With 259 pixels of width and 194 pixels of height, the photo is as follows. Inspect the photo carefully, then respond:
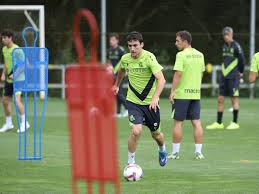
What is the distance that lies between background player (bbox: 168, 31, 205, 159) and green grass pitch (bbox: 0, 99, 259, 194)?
0.35 meters

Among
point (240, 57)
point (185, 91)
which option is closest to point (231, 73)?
point (240, 57)

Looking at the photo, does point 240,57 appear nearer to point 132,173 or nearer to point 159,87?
point 159,87

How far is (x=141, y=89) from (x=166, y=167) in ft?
4.59

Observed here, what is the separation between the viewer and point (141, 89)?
1244cm

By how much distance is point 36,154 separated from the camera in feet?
48.9

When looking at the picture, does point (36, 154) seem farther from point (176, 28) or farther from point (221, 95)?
point (176, 28)

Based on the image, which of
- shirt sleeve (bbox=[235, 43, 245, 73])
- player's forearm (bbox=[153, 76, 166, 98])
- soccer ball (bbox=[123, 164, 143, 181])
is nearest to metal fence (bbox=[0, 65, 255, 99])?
shirt sleeve (bbox=[235, 43, 245, 73])

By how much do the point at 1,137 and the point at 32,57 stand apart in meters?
4.58

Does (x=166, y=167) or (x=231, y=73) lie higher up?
(x=231, y=73)

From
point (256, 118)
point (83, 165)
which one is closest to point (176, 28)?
point (256, 118)

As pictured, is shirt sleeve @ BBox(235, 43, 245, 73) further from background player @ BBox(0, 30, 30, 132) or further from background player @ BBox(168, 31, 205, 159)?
background player @ BBox(168, 31, 205, 159)

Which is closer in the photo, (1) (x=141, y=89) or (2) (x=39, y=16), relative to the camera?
(1) (x=141, y=89)

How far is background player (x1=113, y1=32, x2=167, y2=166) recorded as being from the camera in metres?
12.2

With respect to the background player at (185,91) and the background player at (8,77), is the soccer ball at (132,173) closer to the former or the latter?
the background player at (185,91)
